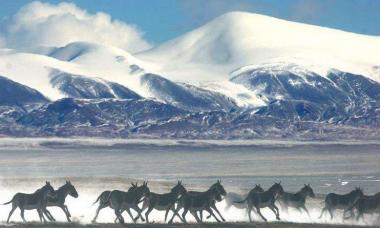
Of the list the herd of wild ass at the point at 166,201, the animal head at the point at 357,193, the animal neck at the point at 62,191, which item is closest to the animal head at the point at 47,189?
the herd of wild ass at the point at 166,201

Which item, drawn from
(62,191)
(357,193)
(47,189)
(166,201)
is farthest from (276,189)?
(47,189)

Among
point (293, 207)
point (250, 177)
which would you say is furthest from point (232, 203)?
point (250, 177)

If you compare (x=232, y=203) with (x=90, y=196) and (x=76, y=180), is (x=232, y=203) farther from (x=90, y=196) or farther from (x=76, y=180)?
(x=76, y=180)

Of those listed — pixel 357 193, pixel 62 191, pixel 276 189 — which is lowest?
pixel 62 191

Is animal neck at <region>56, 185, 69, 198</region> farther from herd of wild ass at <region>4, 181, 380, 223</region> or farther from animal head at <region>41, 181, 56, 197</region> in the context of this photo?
animal head at <region>41, 181, 56, 197</region>

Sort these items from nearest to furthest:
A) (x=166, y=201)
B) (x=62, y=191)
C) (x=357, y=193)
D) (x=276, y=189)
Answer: (x=166, y=201)
(x=62, y=191)
(x=357, y=193)
(x=276, y=189)

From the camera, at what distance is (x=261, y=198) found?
173 ft

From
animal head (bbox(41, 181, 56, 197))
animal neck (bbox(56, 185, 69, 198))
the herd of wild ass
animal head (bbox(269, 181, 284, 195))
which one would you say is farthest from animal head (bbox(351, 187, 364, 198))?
animal head (bbox(41, 181, 56, 197))

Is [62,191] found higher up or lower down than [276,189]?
lower down

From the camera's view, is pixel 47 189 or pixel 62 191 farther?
pixel 62 191

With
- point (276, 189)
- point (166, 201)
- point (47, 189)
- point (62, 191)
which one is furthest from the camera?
point (276, 189)

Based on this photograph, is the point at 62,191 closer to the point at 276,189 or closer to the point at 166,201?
the point at 166,201

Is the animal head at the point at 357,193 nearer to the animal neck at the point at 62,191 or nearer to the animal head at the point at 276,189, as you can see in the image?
the animal head at the point at 276,189

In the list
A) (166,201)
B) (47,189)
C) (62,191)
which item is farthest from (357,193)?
(47,189)
